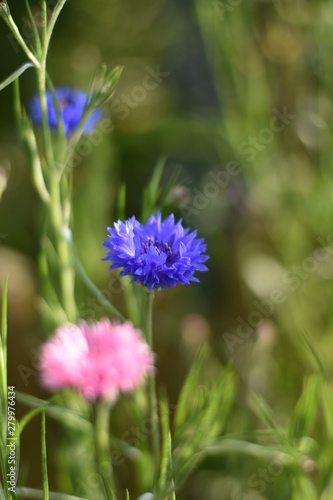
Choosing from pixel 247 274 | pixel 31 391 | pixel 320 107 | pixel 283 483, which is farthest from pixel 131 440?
pixel 320 107

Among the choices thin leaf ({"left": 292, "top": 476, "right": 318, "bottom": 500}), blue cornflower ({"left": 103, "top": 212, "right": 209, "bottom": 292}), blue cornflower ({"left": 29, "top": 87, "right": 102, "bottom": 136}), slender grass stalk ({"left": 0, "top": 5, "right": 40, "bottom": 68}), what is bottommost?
thin leaf ({"left": 292, "top": 476, "right": 318, "bottom": 500})

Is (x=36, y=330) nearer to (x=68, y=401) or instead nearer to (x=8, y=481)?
(x=68, y=401)

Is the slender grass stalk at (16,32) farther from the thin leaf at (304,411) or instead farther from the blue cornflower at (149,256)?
the thin leaf at (304,411)

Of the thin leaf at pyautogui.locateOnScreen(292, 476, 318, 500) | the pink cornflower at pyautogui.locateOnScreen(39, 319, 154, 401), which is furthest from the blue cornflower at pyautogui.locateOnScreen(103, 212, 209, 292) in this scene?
the thin leaf at pyautogui.locateOnScreen(292, 476, 318, 500)

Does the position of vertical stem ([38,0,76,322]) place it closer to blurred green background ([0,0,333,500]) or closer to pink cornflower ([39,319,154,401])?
blurred green background ([0,0,333,500])

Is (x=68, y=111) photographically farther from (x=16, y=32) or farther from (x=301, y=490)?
(x=301, y=490)

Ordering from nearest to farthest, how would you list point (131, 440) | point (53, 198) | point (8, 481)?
point (8, 481), point (53, 198), point (131, 440)
